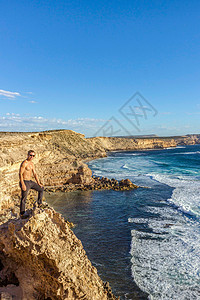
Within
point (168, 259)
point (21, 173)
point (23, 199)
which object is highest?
point (21, 173)

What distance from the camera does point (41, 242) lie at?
13.5ft

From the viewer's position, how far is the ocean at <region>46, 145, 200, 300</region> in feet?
21.2

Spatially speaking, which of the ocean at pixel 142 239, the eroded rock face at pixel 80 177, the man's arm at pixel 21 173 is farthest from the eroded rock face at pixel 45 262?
the eroded rock face at pixel 80 177

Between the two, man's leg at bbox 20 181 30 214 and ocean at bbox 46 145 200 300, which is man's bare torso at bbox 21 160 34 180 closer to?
man's leg at bbox 20 181 30 214

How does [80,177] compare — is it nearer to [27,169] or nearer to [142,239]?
[142,239]

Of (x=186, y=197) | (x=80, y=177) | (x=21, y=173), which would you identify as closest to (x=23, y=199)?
(x=21, y=173)

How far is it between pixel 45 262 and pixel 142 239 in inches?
242

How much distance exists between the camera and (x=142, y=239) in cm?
934

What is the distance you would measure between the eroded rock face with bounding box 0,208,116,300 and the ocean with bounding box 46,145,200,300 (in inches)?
93.1

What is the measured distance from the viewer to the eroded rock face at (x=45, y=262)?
4.12m

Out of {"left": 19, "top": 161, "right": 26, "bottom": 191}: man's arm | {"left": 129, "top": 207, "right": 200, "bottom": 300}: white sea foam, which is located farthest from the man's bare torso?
{"left": 129, "top": 207, "right": 200, "bottom": 300}: white sea foam

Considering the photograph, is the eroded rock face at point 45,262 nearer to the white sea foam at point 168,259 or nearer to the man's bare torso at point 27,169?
the man's bare torso at point 27,169

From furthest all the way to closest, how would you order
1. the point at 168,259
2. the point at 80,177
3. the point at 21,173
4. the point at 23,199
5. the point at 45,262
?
the point at 80,177
the point at 168,259
the point at 21,173
the point at 23,199
the point at 45,262

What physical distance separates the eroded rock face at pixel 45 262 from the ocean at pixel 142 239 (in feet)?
7.76
